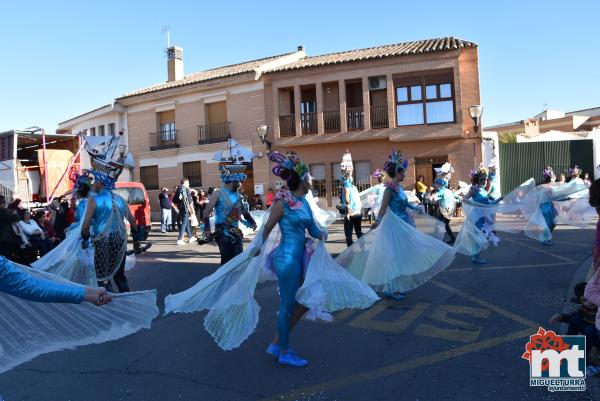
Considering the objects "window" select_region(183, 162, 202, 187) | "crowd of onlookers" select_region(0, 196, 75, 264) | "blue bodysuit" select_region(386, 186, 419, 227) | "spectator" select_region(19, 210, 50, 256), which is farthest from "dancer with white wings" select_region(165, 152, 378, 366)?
"window" select_region(183, 162, 202, 187)

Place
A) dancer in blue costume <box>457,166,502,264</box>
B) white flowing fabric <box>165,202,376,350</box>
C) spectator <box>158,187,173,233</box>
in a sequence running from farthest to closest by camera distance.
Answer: spectator <box>158,187,173,233</box> → dancer in blue costume <box>457,166,502,264</box> → white flowing fabric <box>165,202,376,350</box>

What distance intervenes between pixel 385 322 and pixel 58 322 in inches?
137

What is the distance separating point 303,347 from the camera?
4.65 metres

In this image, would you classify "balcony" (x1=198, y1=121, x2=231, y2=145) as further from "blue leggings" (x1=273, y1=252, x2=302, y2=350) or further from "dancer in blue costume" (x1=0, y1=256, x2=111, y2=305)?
"dancer in blue costume" (x1=0, y1=256, x2=111, y2=305)

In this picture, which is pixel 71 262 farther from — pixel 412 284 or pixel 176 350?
pixel 412 284

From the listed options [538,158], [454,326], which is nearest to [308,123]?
[538,158]

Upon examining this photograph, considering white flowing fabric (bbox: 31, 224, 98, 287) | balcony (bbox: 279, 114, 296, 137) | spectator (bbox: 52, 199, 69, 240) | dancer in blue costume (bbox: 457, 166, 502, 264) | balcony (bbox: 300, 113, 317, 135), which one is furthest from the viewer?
balcony (bbox: 279, 114, 296, 137)

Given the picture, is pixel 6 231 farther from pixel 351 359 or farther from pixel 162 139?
pixel 162 139

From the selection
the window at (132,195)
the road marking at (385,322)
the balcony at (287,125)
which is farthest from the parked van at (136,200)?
the road marking at (385,322)

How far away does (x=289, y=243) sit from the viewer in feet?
13.6

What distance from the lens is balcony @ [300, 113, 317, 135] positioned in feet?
75.2

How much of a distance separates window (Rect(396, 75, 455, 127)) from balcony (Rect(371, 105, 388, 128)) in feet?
2.01

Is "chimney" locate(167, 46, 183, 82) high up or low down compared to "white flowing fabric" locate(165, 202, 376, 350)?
up

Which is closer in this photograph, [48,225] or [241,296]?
[241,296]
